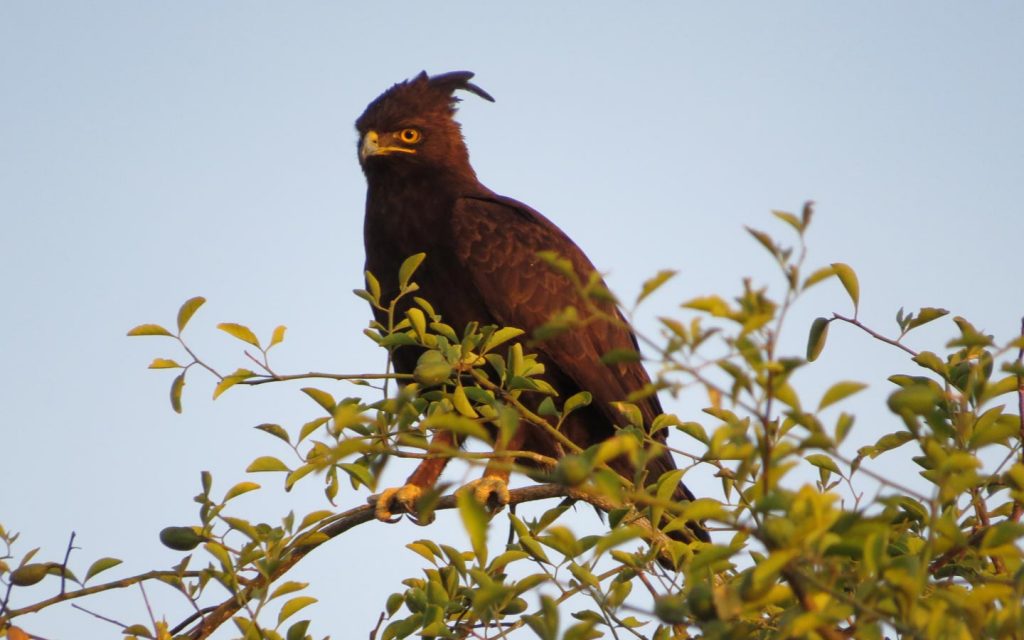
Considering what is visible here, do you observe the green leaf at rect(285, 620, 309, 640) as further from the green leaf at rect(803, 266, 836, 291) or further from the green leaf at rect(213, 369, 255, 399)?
the green leaf at rect(803, 266, 836, 291)

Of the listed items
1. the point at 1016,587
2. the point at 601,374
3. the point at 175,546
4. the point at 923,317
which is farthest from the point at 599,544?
the point at 601,374

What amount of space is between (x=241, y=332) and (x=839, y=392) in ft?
6.67

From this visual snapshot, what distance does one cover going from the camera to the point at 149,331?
3.44 metres

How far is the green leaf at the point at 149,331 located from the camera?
3.44 meters

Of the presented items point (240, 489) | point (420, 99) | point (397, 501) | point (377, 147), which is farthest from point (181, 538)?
point (420, 99)

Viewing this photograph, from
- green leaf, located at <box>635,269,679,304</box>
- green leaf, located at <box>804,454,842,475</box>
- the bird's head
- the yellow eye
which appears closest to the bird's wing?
the bird's head

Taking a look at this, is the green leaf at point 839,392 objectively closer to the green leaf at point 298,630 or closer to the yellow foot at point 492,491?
the green leaf at point 298,630

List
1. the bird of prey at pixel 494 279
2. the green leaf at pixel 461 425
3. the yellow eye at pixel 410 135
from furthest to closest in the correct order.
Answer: the yellow eye at pixel 410 135, the bird of prey at pixel 494 279, the green leaf at pixel 461 425

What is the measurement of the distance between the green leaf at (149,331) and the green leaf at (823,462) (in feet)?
6.83

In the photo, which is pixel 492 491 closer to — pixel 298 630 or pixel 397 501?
pixel 397 501

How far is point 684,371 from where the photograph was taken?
201 cm

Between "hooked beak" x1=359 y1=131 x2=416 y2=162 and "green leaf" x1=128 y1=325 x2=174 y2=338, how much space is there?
4.02 meters

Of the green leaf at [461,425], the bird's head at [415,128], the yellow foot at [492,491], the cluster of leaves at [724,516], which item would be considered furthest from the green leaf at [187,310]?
the bird's head at [415,128]

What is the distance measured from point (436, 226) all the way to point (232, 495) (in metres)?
3.20
